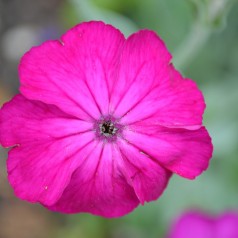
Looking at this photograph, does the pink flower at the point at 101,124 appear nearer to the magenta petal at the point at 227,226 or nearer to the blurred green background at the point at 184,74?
the blurred green background at the point at 184,74

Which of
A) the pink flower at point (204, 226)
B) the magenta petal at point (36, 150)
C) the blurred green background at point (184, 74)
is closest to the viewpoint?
the magenta petal at point (36, 150)

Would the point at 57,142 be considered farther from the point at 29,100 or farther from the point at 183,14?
the point at 183,14

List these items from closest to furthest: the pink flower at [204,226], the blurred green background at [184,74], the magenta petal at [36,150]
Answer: the magenta petal at [36,150]
the pink flower at [204,226]
the blurred green background at [184,74]

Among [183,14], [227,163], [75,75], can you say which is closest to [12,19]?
[183,14]

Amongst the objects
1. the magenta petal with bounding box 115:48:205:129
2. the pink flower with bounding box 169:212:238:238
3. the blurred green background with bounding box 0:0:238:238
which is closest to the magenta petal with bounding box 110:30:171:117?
the magenta petal with bounding box 115:48:205:129

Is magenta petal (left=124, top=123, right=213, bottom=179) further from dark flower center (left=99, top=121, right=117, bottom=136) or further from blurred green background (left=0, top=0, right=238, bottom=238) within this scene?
blurred green background (left=0, top=0, right=238, bottom=238)

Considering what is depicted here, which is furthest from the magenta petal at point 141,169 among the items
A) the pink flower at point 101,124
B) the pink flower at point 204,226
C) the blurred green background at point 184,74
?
the pink flower at point 204,226

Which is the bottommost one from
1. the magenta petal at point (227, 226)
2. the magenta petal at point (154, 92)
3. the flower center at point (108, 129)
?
the magenta petal at point (227, 226)

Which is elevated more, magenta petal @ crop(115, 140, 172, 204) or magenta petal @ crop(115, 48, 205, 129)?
magenta petal @ crop(115, 48, 205, 129)
